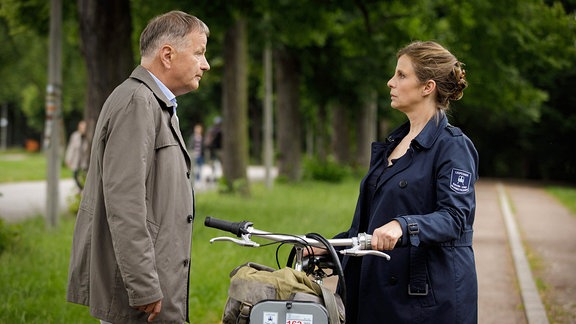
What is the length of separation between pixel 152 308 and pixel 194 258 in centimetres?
531

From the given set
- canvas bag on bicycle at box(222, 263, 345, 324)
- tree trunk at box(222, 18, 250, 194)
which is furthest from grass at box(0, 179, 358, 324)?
canvas bag on bicycle at box(222, 263, 345, 324)

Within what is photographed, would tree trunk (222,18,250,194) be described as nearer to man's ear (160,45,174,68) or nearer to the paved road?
the paved road

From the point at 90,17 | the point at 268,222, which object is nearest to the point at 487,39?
the point at 268,222

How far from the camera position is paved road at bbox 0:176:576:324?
7.59 meters

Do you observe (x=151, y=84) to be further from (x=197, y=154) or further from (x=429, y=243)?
(x=197, y=154)

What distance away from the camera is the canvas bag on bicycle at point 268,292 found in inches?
104

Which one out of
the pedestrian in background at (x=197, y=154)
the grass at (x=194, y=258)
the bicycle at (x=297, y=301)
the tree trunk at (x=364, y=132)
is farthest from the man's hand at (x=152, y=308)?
the tree trunk at (x=364, y=132)

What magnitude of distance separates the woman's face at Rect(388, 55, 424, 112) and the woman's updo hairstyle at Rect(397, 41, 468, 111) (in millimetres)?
23

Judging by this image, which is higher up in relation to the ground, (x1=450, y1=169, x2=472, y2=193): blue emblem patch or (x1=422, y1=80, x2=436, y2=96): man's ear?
(x1=422, y1=80, x2=436, y2=96): man's ear

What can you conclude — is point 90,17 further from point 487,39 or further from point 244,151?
point 487,39

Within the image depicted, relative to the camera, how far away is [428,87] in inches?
132

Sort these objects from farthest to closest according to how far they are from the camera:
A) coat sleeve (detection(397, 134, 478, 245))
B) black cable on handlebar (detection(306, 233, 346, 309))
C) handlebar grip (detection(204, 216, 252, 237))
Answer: coat sleeve (detection(397, 134, 478, 245))
handlebar grip (detection(204, 216, 252, 237))
black cable on handlebar (detection(306, 233, 346, 309))

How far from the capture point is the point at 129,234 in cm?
290

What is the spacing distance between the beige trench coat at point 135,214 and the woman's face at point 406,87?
0.94 m
